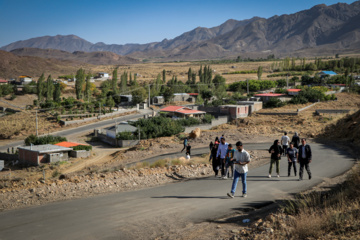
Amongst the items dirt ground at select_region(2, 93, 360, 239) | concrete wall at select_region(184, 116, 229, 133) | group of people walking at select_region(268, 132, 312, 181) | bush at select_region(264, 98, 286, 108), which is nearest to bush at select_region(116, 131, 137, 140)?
dirt ground at select_region(2, 93, 360, 239)

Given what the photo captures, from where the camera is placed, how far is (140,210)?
9.30 metres

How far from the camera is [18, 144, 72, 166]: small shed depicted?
29.8 m

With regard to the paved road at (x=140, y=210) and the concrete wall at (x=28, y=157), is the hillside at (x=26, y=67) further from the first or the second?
the paved road at (x=140, y=210)

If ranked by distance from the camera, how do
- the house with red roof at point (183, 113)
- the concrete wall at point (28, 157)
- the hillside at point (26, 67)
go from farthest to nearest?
1. the hillside at point (26, 67)
2. the house with red roof at point (183, 113)
3. the concrete wall at point (28, 157)

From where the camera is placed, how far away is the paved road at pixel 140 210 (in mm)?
7953

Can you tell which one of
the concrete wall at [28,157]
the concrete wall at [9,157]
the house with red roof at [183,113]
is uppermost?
the house with red roof at [183,113]

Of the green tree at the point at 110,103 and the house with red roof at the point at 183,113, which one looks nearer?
the house with red roof at the point at 183,113

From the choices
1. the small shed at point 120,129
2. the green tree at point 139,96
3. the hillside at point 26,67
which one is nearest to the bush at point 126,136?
the small shed at point 120,129

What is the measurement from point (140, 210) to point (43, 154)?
23.4 meters

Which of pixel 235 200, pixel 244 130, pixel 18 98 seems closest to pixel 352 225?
pixel 235 200

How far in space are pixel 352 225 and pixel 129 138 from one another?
3177 cm

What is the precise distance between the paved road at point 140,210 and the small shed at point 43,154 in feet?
68.9

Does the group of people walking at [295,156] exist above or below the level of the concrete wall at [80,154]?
above

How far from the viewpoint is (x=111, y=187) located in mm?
11695
